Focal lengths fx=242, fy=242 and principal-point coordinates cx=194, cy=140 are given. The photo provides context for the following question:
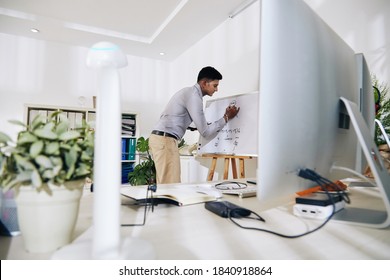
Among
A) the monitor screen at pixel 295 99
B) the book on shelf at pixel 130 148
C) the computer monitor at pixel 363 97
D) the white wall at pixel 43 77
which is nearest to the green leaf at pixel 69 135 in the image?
the monitor screen at pixel 295 99

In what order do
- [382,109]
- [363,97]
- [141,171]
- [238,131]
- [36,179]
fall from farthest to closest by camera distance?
[141,171] < [238,131] < [382,109] < [363,97] < [36,179]

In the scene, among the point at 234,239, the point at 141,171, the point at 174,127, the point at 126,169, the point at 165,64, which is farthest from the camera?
the point at 165,64

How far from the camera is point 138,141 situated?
3842 millimetres

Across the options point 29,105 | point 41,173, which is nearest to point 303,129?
point 41,173

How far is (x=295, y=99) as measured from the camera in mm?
528

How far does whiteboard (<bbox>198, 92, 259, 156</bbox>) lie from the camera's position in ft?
7.45

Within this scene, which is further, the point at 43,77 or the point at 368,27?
the point at 43,77

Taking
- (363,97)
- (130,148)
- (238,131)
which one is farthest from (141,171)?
(363,97)

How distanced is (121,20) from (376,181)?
3511 millimetres

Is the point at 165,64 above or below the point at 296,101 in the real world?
above

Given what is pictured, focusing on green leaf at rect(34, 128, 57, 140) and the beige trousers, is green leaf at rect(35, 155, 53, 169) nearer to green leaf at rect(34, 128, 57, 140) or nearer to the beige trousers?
green leaf at rect(34, 128, 57, 140)

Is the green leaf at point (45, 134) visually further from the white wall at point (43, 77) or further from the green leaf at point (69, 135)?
the white wall at point (43, 77)

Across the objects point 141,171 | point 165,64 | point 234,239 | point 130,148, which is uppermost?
point 165,64

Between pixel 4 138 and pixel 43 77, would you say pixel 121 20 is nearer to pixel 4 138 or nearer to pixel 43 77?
pixel 43 77
